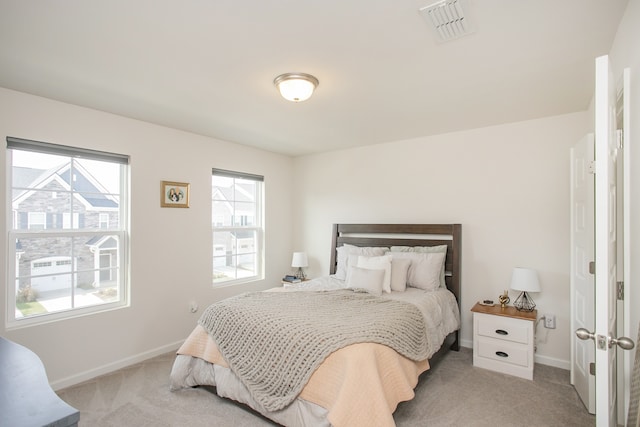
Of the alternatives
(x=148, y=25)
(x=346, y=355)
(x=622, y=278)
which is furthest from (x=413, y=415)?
(x=148, y=25)

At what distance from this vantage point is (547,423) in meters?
2.28

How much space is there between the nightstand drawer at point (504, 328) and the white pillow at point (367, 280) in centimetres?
97

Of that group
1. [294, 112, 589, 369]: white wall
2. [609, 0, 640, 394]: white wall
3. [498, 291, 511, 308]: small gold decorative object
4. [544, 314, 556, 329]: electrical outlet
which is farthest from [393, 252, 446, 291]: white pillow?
[609, 0, 640, 394]: white wall

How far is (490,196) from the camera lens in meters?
3.54

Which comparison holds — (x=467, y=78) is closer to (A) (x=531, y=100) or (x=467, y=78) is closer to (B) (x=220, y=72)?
(A) (x=531, y=100)

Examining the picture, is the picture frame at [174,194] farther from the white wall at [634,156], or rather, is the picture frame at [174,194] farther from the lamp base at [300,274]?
the white wall at [634,156]

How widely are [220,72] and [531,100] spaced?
2.48 meters

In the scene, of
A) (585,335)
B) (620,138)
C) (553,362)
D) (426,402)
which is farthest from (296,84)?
(553,362)

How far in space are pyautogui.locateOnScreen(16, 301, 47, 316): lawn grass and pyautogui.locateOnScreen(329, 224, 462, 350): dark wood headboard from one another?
9.74ft

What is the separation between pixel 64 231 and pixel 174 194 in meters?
1.03

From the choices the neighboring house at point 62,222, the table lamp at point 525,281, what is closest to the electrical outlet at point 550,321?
the table lamp at point 525,281

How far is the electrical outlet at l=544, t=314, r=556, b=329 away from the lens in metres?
3.19

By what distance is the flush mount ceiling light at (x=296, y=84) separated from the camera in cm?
230

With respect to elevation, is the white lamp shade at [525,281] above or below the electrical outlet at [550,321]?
above
